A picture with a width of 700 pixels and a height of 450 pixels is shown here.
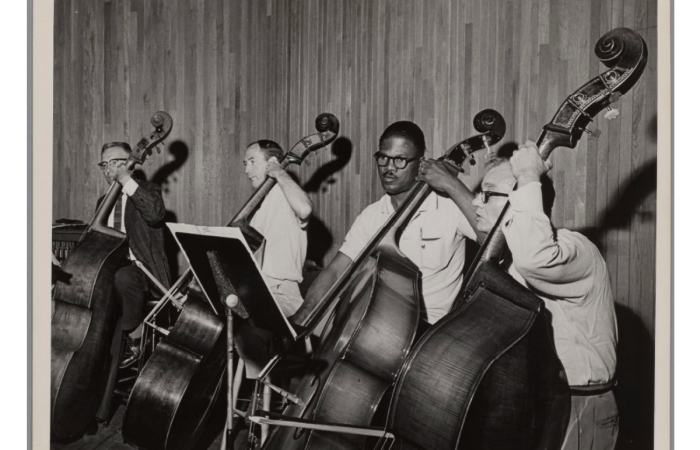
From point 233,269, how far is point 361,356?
0.61 m

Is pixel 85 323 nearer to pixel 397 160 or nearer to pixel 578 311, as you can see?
pixel 397 160

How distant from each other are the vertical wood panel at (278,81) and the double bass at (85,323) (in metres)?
1.27

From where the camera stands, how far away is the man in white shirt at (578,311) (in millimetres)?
1813

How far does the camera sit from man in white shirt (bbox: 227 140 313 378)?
10.1 feet

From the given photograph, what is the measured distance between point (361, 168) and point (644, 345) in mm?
2280

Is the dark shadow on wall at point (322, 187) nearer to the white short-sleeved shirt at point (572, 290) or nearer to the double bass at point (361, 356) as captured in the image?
the double bass at point (361, 356)

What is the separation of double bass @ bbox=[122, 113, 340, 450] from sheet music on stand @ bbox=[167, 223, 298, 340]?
22.2 inches

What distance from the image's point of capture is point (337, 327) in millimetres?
2471

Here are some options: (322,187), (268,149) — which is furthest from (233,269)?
(322,187)

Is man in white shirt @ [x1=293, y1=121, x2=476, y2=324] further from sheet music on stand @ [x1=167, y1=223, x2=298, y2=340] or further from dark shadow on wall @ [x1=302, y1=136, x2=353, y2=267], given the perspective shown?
dark shadow on wall @ [x1=302, y1=136, x2=353, y2=267]

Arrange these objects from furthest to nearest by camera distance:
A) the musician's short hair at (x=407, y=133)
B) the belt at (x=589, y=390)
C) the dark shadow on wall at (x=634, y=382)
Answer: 1. the musician's short hair at (x=407, y=133)
2. the dark shadow on wall at (x=634, y=382)
3. the belt at (x=589, y=390)

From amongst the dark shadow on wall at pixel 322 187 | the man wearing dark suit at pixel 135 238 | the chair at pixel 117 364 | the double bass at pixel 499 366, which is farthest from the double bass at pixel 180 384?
the dark shadow on wall at pixel 322 187

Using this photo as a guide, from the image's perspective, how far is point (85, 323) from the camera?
9.27 feet

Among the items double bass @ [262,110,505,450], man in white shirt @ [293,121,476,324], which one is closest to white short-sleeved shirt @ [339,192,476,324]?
man in white shirt @ [293,121,476,324]
